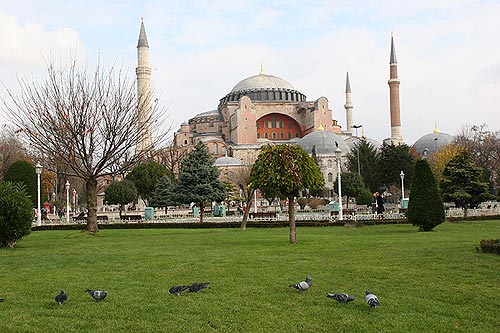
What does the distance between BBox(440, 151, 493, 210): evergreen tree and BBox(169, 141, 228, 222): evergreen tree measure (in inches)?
409

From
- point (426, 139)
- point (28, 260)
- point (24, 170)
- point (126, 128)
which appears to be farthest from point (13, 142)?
point (426, 139)

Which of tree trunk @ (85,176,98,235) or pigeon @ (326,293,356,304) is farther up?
tree trunk @ (85,176,98,235)

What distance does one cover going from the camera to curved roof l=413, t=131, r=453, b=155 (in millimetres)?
69375

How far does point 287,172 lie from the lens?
13133 millimetres

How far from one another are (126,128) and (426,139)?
5911 centimetres

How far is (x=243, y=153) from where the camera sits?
69.6 metres

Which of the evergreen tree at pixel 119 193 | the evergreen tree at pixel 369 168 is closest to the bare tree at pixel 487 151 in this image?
the evergreen tree at pixel 369 168

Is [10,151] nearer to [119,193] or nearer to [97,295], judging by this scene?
[119,193]

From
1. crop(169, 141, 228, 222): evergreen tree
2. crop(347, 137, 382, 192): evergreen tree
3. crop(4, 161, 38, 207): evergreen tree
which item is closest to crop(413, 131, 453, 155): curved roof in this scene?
crop(347, 137, 382, 192): evergreen tree

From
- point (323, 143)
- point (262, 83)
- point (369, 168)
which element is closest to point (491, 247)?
point (369, 168)

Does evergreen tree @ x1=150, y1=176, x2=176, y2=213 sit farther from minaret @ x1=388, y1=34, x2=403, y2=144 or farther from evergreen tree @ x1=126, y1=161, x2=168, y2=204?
minaret @ x1=388, y1=34, x2=403, y2=144

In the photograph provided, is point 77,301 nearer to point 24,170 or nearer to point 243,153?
point 24,170

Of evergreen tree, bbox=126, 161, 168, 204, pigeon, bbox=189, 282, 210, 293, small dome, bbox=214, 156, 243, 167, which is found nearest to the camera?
pigeon, bbox=189, 282, 210, 293

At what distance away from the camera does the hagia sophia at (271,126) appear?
2559 inches
